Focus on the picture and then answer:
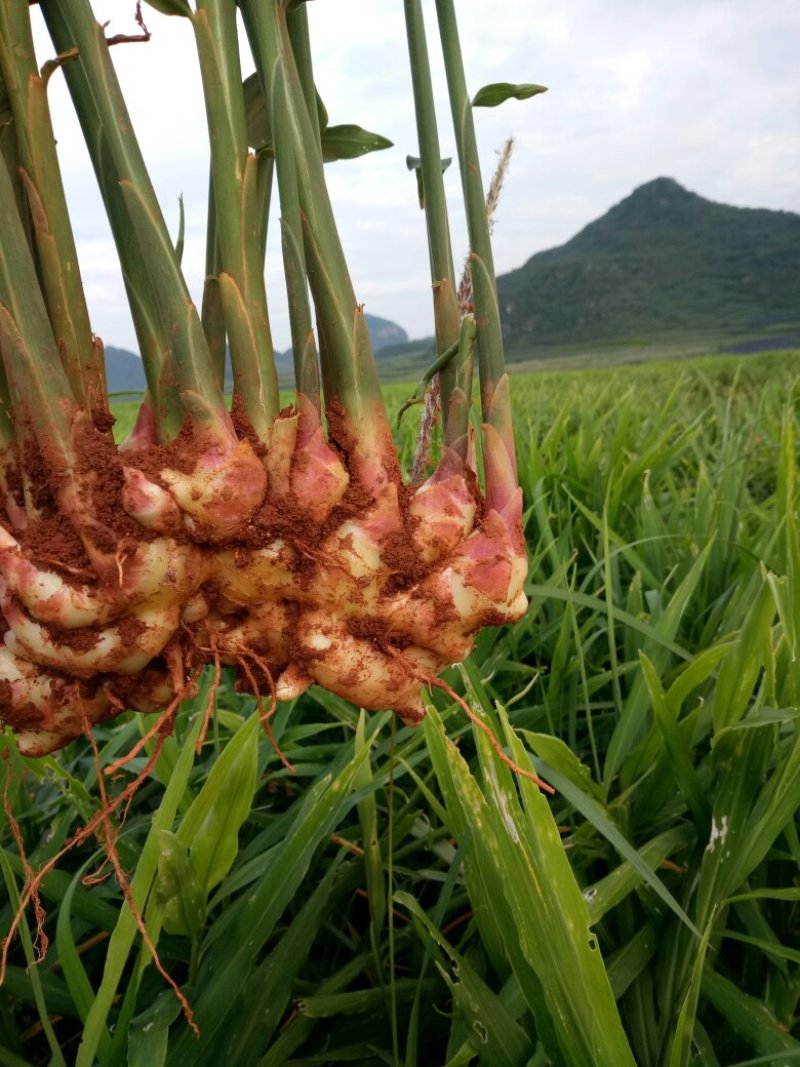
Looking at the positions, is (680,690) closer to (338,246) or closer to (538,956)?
(538,956)

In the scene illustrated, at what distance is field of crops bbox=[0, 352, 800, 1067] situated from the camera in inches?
26.6

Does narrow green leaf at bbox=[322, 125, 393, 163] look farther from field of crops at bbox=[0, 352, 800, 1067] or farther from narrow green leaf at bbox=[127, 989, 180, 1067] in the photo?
narrow green leaf at bbox=[127, 989, 180, 1067]

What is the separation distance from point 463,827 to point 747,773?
290 millimetres

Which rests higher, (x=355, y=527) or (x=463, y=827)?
(x=355, y=527)

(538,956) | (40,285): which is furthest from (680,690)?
(40,285)

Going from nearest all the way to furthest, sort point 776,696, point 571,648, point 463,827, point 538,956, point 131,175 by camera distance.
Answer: point 131,175, point 538,956, point 463,827, point 776,696, point 571,648

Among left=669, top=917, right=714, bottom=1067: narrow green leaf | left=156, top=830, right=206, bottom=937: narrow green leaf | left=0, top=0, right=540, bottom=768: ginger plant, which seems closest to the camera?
left=0, top=0, right=540, bottom=768: ginger plant

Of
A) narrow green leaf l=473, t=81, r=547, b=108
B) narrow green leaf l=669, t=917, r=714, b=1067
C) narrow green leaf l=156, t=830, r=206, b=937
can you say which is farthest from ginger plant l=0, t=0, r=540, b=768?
narrow green leaf l=669, t=917, r=714, b=1067

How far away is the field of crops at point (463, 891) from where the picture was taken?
0.68 meters

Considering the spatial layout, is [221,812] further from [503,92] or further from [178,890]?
[503,92]

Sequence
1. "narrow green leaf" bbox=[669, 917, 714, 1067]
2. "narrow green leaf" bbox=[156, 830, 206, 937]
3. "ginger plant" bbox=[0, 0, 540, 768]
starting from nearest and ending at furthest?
"ginger plant" bbox=[0, 0, 540, 768] → "narrow green leaf" bbox=[669, 917, 714, 1067] → "narrow green leaf" bbox=[156, 830, 206, 937]

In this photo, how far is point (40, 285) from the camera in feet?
1.88

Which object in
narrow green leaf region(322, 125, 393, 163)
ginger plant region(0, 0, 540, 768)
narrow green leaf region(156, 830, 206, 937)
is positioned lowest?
narrow green leaf region(156, 830, 206, 937)

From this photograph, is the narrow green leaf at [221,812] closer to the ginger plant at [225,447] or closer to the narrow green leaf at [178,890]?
the narrow green leaf at [178,890]
